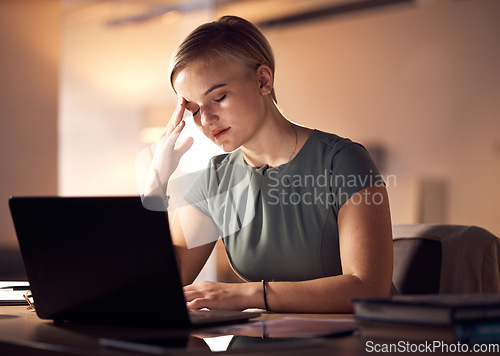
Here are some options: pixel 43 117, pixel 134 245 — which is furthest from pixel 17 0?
pixel 134 245

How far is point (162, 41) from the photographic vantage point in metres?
5.71

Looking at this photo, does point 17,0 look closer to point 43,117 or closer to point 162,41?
point 43,117

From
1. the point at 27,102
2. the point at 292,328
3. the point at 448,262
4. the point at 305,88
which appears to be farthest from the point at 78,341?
the point at 305,88

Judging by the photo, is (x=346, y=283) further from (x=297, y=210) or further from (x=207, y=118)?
(x=207, y=118)

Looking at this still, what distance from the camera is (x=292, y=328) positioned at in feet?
2.87

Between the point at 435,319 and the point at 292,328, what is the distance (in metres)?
0.22

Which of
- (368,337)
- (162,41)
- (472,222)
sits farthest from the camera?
(162,41)

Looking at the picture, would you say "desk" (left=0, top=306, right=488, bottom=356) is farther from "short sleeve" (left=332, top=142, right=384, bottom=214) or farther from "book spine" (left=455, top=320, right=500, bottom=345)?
"short sleeve" (left=332, top=142, right=384, bottom=214)

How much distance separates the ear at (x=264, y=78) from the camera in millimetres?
1522

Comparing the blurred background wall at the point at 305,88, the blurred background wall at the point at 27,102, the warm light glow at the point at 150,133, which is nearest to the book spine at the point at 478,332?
the blurred background wall at the point at 305,88

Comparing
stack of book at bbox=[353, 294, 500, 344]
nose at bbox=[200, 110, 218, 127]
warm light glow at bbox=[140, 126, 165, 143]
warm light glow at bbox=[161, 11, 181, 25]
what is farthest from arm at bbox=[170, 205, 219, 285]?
warm light glow at bbox=[161, 11, 181, 25]

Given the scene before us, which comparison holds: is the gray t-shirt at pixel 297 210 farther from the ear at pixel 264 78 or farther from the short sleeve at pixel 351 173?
the ear at pixel 264 78

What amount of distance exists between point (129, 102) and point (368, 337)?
5240 millimetres

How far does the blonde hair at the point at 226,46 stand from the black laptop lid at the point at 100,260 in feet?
2.13
